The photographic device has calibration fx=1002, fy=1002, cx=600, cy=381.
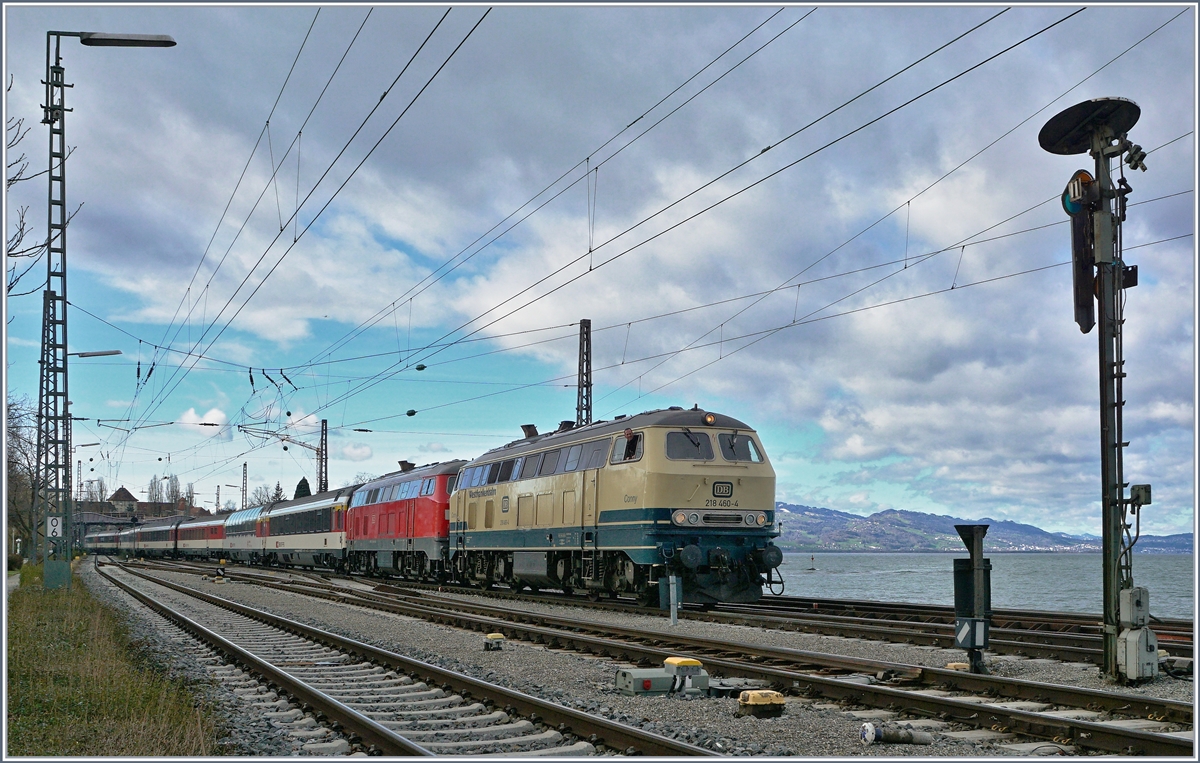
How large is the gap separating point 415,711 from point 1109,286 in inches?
349

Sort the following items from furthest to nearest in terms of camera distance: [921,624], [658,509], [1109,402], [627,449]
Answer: [627,449] → [658,509] → [921,624] → [1109,402]

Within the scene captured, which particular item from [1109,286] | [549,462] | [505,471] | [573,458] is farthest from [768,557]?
[1109,286]

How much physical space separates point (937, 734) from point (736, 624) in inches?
383

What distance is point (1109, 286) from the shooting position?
11422 mm

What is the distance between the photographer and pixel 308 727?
8.89m

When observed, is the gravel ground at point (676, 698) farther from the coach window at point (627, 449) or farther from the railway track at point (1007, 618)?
the coach window at point (627, 449)

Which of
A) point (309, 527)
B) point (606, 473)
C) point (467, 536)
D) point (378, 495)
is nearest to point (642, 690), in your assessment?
point (606, 473)

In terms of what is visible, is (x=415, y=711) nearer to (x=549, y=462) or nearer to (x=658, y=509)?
(x=658, y=509)

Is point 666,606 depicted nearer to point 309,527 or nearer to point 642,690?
point 642,690

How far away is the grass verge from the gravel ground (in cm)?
45

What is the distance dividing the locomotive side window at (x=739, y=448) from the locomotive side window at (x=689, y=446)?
362 millimetres

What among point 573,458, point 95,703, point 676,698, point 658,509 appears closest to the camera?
point 95,703

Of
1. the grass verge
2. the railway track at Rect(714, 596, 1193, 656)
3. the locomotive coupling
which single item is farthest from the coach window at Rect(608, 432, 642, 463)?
the grass verge

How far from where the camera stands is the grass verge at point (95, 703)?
7.84m
